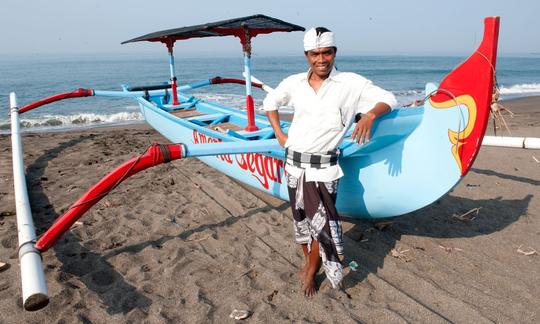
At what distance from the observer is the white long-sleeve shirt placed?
87.7 inches

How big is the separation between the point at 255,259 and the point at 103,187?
1343 millimetres

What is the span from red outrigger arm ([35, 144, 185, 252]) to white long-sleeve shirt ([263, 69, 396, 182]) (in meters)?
0.96

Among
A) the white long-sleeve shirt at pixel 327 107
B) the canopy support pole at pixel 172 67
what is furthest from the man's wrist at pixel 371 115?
the canopy support pole at pixel 172 67

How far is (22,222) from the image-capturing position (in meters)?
2.72

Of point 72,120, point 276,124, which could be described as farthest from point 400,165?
point 72,120

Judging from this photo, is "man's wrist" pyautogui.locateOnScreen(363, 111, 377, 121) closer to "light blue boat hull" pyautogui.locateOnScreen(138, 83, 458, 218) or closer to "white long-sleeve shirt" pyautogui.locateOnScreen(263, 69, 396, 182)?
"white long-sleeve shirt" pyautogui.locateOnScreen(263, 69, 396, 182)

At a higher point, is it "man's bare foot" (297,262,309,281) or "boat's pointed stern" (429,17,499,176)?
"boat's pointed stern" (429,17,499,176)

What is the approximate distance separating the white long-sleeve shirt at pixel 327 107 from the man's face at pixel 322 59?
2.5 inches

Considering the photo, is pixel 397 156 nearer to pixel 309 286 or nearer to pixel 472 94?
pixel 472 94

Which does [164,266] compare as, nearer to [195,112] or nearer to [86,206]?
[86,206]

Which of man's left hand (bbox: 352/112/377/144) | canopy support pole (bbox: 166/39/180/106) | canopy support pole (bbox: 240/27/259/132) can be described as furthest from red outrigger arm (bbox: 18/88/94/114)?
man's left hand (bbox: 352/112/377/144)

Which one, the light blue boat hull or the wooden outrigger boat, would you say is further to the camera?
the light blue boat hull

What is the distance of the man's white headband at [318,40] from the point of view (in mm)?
2139

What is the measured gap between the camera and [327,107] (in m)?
2.23
